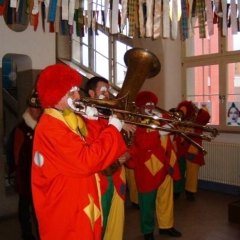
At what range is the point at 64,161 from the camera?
2.00m

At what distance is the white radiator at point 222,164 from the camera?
591cm

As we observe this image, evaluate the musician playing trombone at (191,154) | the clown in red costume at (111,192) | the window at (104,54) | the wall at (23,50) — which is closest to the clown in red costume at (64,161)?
the clown in red costume at (111,192)

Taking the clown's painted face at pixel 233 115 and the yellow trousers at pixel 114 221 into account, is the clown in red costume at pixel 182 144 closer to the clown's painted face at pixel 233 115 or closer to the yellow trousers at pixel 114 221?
the clown's painted face at pixel 233 115

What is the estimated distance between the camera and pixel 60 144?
6.46 feet

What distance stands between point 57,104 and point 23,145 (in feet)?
6.37

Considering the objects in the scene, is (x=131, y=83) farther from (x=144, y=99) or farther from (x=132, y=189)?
(x=132, y=189)

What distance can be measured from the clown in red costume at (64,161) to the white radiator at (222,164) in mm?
4239

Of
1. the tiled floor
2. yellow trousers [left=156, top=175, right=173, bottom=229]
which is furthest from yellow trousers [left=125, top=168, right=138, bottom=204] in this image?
yellow trousers [left=156, top=175, right=173, bottom=229]

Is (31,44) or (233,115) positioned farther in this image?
(233,115)

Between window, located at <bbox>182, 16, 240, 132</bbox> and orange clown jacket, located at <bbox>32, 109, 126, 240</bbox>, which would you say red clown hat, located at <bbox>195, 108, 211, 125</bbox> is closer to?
window, located at <bbox>182, 16, 240, 132</bbox>

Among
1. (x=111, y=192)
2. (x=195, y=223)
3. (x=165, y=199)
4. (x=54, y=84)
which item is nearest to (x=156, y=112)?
(x=165, y=199)

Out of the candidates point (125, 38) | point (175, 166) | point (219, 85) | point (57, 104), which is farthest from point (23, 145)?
point (125, 38)

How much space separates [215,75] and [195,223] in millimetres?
2963

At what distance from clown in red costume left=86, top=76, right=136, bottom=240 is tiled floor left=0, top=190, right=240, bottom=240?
4.40ft
